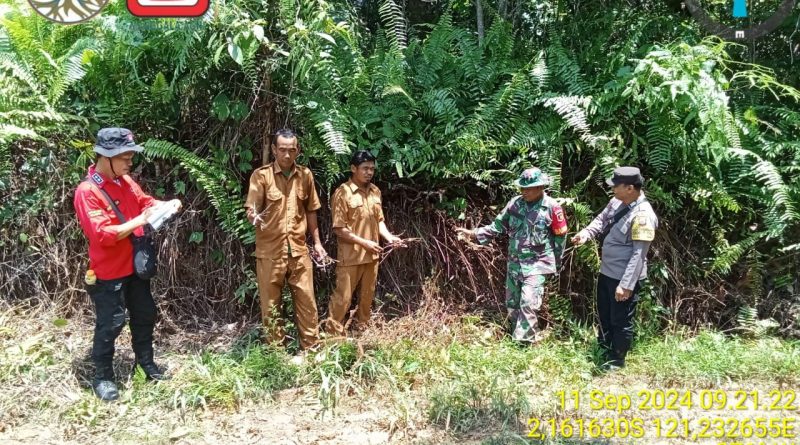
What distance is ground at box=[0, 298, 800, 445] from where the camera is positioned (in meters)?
3.63

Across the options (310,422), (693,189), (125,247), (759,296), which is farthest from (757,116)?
(125,247)

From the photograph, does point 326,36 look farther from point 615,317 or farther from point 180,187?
point 615,317

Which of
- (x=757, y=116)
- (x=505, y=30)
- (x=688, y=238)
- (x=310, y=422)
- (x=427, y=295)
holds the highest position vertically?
(x=505, y=30)

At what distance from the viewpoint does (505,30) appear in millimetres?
5527

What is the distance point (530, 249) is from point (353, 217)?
1.47 meters

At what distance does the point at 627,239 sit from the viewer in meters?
4.36

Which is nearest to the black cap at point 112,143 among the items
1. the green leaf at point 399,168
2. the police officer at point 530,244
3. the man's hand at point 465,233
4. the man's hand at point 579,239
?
the green leaf at point 399,168

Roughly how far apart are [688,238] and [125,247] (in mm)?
4781

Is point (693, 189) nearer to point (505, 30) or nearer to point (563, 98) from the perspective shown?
point (563, 98)

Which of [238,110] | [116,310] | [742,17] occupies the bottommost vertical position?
[116,310]

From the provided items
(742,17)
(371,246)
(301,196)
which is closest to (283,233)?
(301,196)

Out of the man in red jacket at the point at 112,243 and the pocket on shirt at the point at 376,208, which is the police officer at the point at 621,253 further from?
the man in red jacket at the point at 112,243

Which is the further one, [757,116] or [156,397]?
[757,116]

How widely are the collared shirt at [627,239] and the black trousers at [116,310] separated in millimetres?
3434
